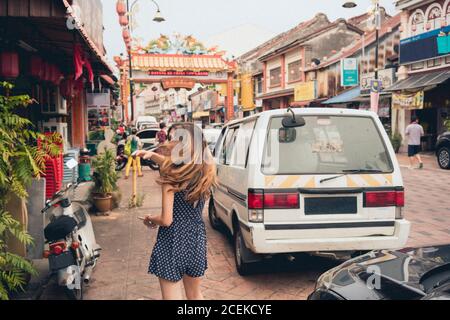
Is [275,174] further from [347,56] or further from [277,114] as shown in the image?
[347,56]

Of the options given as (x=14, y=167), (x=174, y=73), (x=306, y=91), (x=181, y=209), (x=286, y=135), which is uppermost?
(x=174, y=73)

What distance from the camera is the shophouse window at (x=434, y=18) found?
18.3 m

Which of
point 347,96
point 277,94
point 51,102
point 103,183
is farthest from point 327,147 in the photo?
point 277,94

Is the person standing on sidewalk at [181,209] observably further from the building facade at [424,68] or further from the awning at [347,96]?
the awning at [347,96]

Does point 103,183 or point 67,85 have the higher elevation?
point 67,85

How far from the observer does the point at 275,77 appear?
35469 millimetres

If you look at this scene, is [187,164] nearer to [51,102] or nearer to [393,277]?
[393,277]

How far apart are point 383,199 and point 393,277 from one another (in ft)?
6.00

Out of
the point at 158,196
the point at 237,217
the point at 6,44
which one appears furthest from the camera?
the point at 158,196

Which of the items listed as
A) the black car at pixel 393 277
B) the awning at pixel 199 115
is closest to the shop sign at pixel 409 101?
the black car at pixel 393 277

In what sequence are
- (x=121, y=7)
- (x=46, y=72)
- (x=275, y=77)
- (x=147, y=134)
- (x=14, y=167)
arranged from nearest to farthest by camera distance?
Answer: (x=14, y=167), (x=46, y=72), (x=121, y=7), (x=147, y=134), (x=275, y=77)

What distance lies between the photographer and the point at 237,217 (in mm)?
4828
